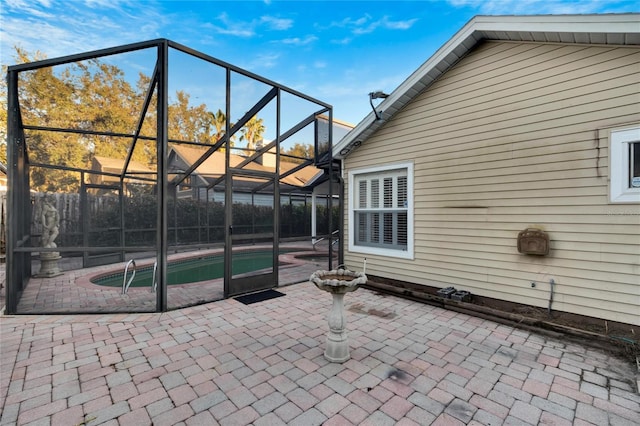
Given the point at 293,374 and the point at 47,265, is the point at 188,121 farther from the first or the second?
the point at 293,374


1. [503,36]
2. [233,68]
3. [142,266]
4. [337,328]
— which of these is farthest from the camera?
[142,266]

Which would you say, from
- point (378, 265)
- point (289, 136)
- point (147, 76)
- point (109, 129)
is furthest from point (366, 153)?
point (109, 129)

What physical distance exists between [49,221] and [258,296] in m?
4.40

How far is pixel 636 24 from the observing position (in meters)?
2.69

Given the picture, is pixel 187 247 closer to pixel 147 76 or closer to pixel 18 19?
pixel 147 76

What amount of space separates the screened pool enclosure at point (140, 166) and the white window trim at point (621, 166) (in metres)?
3.91

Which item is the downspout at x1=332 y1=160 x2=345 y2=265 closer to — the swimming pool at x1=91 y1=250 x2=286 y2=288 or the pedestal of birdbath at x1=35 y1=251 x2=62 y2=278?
the swimming pool at x1=91 y1=250 x2=286 y2=288

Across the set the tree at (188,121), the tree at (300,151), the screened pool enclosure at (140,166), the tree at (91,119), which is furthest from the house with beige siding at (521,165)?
the tree at (91,119)

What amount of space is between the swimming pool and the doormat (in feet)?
1.44

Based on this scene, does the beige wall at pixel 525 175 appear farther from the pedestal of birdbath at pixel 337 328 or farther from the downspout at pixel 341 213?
the pedestal of birdbath at pixel 337 328

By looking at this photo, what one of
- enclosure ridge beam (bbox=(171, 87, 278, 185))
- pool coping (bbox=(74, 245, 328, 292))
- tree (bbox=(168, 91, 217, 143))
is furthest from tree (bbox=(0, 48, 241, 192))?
pool coping (bbox=(74, 245, 328, 292))

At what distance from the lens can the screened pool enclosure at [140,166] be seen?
3.79 m

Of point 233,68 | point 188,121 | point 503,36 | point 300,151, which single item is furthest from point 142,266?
point 503,36

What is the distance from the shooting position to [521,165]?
3.61 meters
